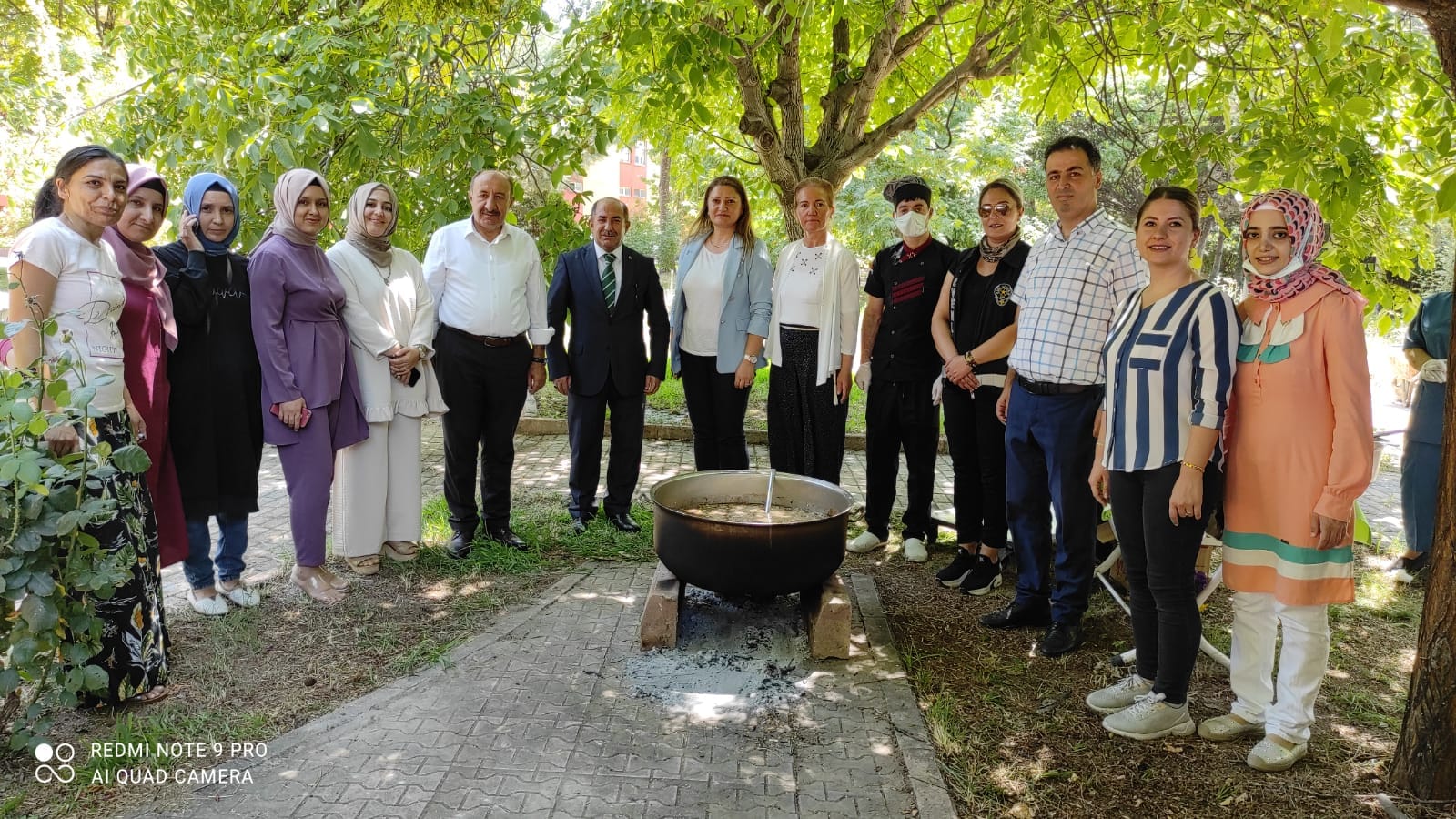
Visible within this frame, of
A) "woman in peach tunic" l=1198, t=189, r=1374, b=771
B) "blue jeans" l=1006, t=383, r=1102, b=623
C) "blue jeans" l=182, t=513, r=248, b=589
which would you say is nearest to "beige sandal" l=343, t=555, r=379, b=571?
"blue jeans" l=182, t=513, r=248, b=589

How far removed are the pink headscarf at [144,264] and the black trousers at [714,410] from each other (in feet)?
9.18

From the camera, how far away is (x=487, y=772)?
2855 millimetres

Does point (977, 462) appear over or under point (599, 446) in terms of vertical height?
over

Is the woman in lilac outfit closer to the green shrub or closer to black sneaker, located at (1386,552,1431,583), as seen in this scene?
the green shrub

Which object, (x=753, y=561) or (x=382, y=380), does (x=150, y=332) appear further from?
(x=753, y=561)

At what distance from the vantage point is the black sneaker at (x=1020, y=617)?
425cm

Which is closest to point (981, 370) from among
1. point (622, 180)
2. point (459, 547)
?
point (459, 547)

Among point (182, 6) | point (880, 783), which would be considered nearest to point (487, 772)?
point (880, 783)

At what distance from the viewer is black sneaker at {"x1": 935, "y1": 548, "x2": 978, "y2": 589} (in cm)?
496

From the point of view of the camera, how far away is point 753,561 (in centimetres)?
368

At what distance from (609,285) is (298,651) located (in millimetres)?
2696

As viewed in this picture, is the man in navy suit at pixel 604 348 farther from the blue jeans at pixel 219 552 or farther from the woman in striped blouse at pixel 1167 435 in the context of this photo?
the woman in striped blouse at pixel 1167 435

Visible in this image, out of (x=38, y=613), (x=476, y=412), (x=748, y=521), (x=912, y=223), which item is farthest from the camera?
(x=476, y=412)

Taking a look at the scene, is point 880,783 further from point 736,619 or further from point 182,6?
point 182,6
